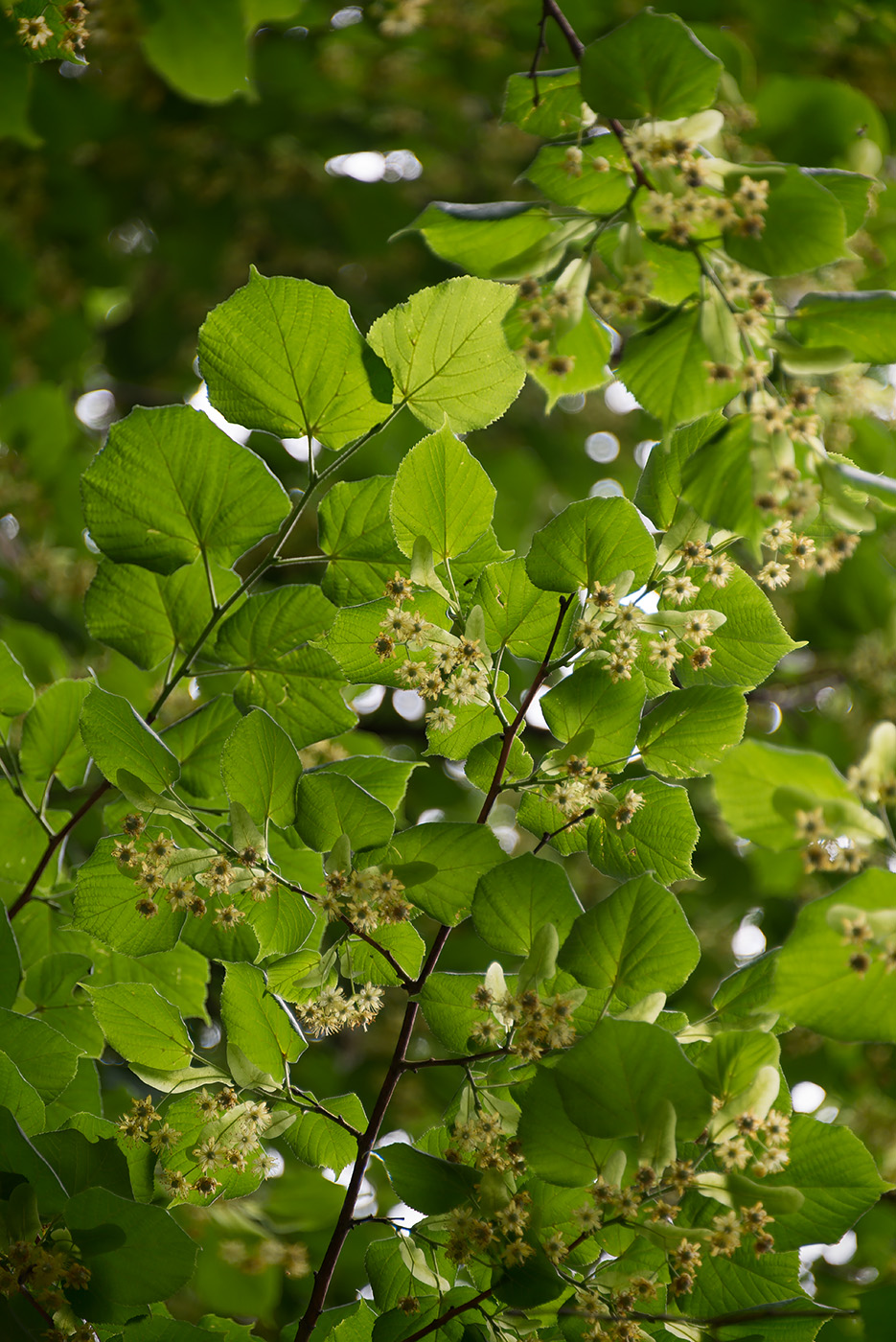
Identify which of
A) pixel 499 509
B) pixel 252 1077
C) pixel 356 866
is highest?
pixel 356 866

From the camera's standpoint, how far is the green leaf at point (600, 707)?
66 centimetres

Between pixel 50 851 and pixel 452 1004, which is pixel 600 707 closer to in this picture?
pixel 452 1004

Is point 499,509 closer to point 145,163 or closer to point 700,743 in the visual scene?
point 145,163

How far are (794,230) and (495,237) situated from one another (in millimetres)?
152

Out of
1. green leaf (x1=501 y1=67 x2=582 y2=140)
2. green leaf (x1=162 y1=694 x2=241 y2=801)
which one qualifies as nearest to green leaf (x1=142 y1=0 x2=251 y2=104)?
green leaf (x1=501 y1=67 x2=582 y2=140)

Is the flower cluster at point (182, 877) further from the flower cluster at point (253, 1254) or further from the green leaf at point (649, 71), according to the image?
the flower cluster at point (253, 1254)

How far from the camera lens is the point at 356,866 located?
63 cm

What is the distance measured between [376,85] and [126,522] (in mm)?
2292

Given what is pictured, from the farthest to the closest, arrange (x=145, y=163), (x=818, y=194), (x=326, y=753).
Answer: (x=145, y=163)
(x=326, y=753)
(x=818, y=194)

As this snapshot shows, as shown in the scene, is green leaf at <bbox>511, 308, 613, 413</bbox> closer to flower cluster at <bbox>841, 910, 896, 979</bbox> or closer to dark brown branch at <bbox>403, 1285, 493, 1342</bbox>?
flower cluster at <bbox>841, 910, 896, 979</bbox>

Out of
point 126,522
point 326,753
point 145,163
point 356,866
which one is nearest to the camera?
point 356,866

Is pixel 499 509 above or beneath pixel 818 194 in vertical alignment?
beneath

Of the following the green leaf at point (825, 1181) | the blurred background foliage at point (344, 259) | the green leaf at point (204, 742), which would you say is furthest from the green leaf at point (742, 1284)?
the blurred background foliage at point (344, 259)

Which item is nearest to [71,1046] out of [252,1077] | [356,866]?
[252,1077]
